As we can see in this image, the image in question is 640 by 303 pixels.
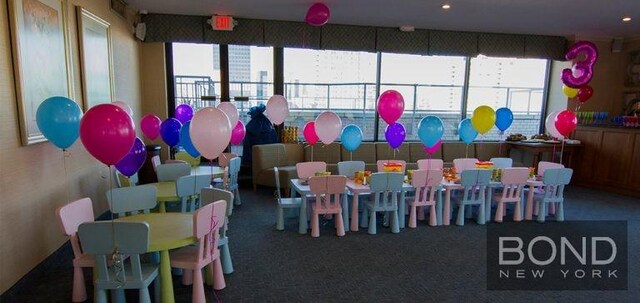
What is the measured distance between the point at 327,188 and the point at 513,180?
7.61 feet

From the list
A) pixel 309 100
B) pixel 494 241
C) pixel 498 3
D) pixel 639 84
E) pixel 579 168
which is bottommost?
pixel 494 241

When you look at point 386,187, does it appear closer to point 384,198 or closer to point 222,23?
point 384,198

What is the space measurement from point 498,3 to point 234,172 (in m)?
3.93

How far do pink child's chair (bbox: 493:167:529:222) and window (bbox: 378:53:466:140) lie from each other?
269cm

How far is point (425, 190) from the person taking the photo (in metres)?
4.13

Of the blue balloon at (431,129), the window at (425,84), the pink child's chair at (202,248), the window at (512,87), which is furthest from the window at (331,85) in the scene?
the pink child's chair at (202,248)

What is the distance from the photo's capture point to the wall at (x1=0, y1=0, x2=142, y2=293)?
2.43 m

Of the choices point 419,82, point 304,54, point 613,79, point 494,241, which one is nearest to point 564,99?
point 613,79

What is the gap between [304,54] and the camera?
618 centimetres

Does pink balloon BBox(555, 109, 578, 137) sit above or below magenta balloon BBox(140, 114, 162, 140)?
above

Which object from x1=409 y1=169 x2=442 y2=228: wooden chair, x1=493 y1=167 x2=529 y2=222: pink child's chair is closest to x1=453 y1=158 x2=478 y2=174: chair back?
x1=493 y1=167 x2=529 y2=222: pink child's chair

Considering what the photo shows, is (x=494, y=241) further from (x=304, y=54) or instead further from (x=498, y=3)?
(x=304, y=54)

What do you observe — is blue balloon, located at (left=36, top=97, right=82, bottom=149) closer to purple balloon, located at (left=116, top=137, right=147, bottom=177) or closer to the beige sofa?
purple balloon, located at (left=116, top=137, right=147, bottom=177)
